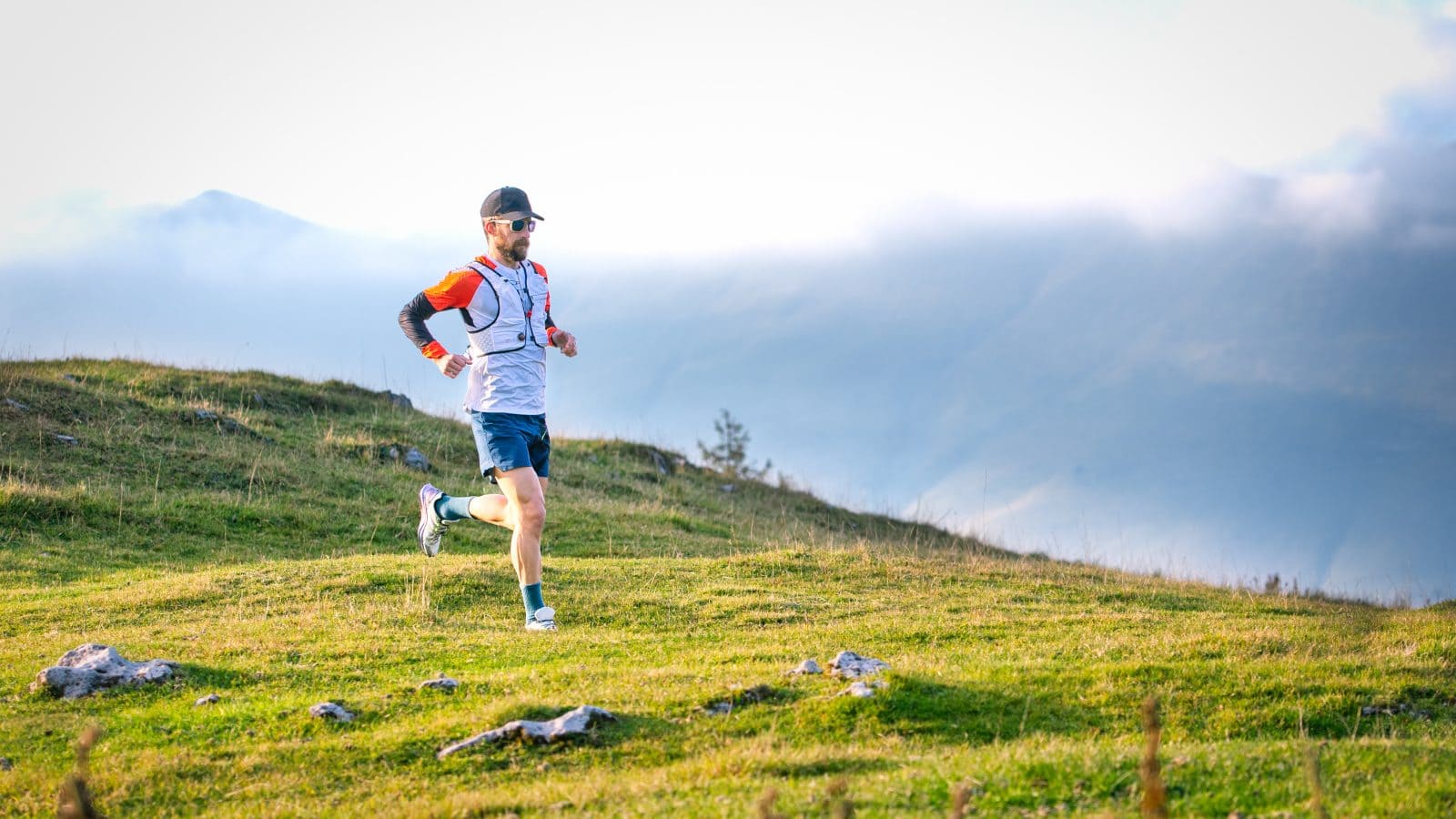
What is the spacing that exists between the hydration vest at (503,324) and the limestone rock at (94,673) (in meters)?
3.48

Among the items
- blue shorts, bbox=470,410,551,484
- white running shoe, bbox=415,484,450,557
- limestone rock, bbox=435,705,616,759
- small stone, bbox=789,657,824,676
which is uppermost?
blue shorts, bbox=470,410,551,484

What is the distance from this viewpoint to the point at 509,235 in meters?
10.4

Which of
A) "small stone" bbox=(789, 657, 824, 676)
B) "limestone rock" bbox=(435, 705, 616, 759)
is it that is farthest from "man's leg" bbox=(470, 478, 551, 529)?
"limestone rock" bbox=(435, 705, 616, 759)

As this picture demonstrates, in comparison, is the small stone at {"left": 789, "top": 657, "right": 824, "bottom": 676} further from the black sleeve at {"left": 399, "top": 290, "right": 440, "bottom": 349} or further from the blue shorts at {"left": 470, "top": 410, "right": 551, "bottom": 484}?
the black sleeve at {"left": 399, "top": 290, "right": 440, "bottom": 349}

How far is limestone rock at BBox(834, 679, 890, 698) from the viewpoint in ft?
25.5

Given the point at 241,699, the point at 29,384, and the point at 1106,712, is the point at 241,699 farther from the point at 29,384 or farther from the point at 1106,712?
the point at 29,384

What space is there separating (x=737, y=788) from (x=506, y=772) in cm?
135

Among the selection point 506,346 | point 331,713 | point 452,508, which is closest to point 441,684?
point 331,713

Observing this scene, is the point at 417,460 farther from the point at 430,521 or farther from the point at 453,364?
the point at 453,364

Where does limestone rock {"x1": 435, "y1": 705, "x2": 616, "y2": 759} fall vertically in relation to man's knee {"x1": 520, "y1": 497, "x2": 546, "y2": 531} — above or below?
below

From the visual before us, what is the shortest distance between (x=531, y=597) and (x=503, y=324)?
99.0 inches

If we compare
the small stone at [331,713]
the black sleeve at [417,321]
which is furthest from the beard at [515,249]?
the small stone at [331,713]

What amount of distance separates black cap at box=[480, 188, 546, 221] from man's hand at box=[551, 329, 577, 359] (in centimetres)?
104

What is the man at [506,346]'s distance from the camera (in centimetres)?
1028
